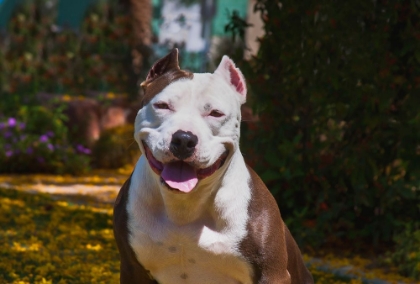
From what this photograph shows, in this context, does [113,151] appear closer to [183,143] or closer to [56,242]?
[56,242]

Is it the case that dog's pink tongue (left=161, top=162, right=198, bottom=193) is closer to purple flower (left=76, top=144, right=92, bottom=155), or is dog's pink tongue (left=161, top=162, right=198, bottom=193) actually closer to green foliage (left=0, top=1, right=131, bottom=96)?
purple flower (left=76, top=144, right=92, bottom=155)

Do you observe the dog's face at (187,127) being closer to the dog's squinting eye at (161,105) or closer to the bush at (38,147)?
the dog's squinting eye at (161,105)

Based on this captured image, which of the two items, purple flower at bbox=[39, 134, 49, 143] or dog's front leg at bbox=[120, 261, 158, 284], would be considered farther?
purple flower at bbox=[39, 134, 49, 143]

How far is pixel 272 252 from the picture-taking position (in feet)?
11.5

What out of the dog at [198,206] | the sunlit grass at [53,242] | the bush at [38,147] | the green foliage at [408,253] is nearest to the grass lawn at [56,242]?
the sunlit grass at [53,242]

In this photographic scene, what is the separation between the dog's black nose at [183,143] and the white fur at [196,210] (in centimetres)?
17

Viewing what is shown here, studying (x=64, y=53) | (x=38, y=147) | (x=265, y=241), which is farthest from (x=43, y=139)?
(x=265, y=241)

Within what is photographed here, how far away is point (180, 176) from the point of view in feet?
10.8

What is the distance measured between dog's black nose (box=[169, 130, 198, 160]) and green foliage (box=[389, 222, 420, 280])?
304 cm

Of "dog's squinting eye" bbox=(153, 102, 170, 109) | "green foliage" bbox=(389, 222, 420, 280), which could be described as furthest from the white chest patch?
"green foliage" bbox=(389, 222, 420, 280)

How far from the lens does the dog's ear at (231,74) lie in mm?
3635

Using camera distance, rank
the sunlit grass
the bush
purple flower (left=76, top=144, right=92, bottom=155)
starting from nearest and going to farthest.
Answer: the sunlit grass → the bush → purple flower (left=76, top=144, right=92, bottom=155)

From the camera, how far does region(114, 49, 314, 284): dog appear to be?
132 inches

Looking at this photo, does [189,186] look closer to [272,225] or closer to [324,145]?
[272,225]
